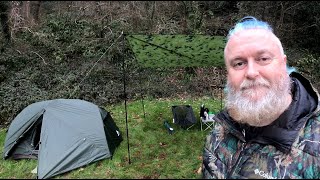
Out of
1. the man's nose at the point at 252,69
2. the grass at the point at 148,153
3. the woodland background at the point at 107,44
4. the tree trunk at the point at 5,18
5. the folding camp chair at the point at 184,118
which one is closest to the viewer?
the man's nose at the point at 252,69

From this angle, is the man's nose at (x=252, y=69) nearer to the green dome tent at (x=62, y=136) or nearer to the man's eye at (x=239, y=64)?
the man's eye at (x=239, y=64)

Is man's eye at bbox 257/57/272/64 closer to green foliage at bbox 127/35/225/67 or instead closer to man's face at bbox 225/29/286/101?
man's face at bbox 225/29/286/101

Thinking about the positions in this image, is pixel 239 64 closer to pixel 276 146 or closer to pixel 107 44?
pixel 276 146

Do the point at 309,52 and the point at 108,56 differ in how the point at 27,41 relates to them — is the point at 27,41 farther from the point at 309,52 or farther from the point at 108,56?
the point at 309,52

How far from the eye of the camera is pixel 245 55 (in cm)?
160

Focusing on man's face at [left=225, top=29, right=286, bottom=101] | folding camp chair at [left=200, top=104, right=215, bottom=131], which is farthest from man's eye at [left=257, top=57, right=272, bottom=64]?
folding camp chair at [left=200, top=104, right=215, bottom=131]

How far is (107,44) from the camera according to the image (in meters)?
12.1

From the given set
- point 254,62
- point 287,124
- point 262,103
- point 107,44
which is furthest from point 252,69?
point 107,44

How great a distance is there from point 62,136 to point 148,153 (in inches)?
58.9

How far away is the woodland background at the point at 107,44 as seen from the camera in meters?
10.0

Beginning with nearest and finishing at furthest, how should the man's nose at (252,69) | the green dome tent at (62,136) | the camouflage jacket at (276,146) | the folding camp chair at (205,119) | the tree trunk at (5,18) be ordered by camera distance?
the camouflage jacket at (276,146), the man's nose at (252,69), the green dome tent at (62,136), the folding camp chair at (205,119), the tree trunk at (5,18)

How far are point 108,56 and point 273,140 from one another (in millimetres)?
10392

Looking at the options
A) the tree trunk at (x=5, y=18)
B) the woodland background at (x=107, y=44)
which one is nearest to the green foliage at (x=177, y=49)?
the woodland background at (x=107, y=44)

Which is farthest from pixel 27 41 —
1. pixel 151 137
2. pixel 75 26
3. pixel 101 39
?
pixel 151 137
